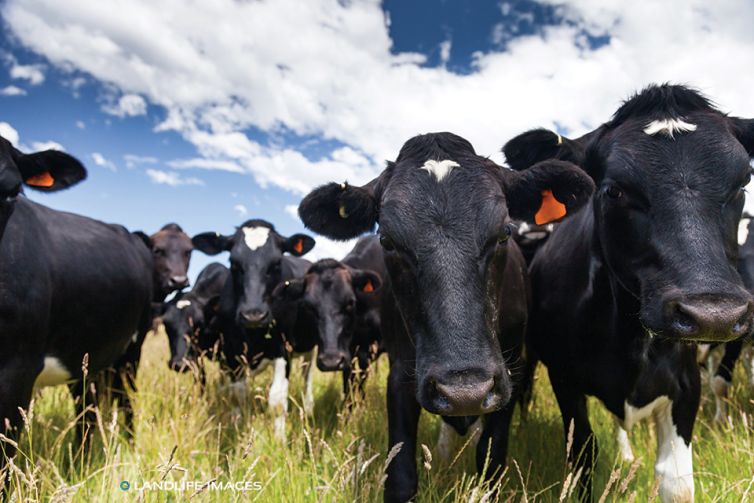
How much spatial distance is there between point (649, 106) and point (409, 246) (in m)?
1.67

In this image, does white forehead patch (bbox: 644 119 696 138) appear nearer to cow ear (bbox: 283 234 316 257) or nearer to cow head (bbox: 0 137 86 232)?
cow head (bbox: 0 137 86 232)

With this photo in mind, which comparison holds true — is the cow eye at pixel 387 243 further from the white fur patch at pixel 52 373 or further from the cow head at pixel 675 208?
the white fur patch at pixel 52 373

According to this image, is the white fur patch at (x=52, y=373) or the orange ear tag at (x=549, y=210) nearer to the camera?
the orange ear tag at (x=549, y=210)

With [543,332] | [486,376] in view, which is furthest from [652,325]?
[543,332]

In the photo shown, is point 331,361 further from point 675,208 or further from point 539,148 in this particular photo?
point 675,208

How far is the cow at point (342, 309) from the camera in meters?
6.32

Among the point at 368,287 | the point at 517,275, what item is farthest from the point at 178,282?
the point at 517,275

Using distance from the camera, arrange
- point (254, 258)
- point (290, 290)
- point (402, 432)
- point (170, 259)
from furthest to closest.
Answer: point (170, 259), point (254, 258), point (290, 290), point (402, 432)

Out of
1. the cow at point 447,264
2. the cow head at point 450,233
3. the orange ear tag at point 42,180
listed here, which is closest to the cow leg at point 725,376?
the cow at point 447,264

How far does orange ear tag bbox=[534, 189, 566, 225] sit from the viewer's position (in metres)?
3.34

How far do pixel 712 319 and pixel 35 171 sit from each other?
4.10 m

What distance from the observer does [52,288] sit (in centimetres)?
387

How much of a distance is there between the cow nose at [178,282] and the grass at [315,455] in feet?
6.44

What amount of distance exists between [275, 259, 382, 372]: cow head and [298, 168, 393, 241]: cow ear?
2.97 meters
